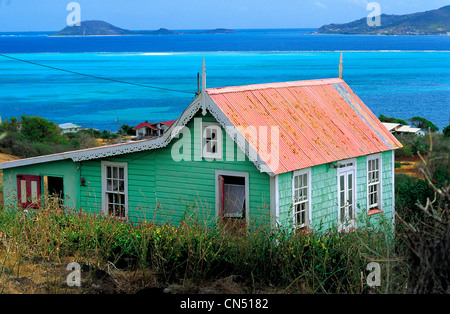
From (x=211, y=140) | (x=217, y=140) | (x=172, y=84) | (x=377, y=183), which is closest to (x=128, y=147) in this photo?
(x=211, y=140)

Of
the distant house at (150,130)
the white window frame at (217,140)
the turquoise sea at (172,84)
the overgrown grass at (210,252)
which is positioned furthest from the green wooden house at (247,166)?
the turquoise sea at (172,84)

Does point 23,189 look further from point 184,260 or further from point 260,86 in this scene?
point 184,260

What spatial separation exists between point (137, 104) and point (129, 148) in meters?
103

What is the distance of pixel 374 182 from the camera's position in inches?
734

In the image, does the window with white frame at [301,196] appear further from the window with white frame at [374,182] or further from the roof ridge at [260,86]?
the window with white frame at [374,182]

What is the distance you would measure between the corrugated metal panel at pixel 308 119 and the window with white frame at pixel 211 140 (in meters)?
0.52

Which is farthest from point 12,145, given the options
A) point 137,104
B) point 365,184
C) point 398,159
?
point 137,104

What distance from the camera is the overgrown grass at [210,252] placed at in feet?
36.2

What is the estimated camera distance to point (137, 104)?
119 meters

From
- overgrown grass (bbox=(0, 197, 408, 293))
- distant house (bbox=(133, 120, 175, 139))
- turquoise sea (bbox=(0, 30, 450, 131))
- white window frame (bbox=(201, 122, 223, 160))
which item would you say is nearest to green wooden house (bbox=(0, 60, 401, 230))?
white window frame (bbox=(201, 122, 223, 160))

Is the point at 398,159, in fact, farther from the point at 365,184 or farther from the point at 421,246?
the point at 421,246

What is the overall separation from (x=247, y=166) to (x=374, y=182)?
15.5 ft
